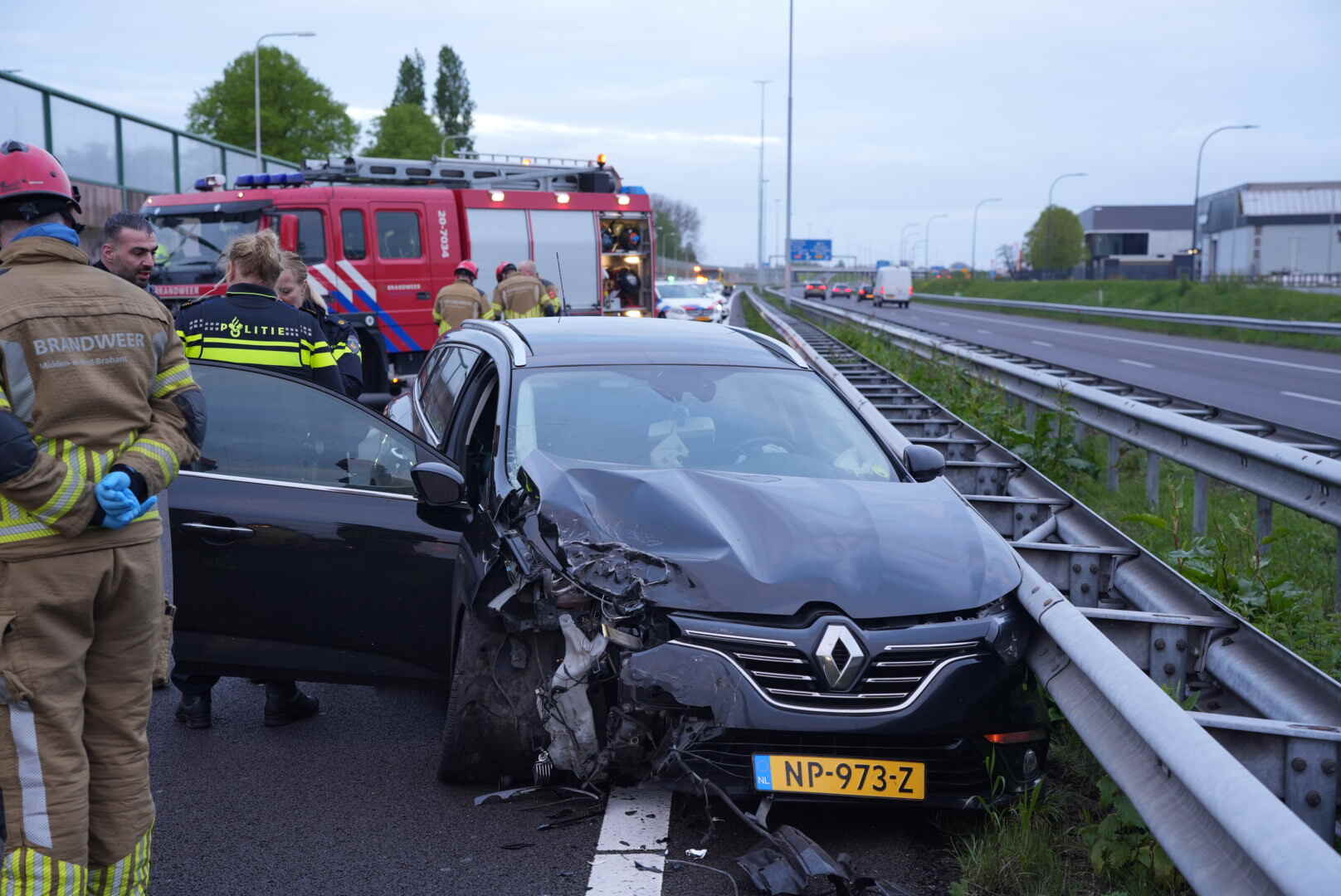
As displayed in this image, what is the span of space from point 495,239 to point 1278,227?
93.7 m

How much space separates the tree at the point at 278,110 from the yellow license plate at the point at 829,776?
7811 centimetres

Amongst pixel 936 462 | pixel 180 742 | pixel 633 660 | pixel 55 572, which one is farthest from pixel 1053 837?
pixel 180 742

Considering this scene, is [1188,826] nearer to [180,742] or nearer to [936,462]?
[936,462]

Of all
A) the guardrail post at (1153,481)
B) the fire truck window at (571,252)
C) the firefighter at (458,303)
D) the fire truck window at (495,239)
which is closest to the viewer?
the guardrail post at (1153,481)

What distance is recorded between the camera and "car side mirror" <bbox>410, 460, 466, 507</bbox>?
4.55 m

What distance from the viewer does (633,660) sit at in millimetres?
3855

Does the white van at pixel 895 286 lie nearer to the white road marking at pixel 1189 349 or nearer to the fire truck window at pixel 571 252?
the white road marking at pixel 1189 349

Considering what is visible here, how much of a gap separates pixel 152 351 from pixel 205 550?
1.67m

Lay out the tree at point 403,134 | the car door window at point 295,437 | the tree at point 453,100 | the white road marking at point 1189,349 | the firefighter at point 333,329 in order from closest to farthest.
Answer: the car door window at point 295,437 → the firefighter at point 333,329 → the white road marking at point 1189,349 → the tree at point 403,134 → the tree at point 453,100

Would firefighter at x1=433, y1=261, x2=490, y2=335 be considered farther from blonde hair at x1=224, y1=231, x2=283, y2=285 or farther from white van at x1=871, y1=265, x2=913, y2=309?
white van at x1=871, y1=265, x2=913, y2=309

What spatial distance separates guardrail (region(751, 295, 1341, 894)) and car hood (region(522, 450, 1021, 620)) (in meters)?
0.28

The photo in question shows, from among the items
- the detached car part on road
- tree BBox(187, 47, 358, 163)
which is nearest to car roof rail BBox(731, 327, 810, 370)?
the detached car part on road

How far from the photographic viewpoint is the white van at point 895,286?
66.1 meters

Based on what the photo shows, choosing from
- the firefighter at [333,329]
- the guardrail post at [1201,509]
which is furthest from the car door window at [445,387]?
the guardrail post at [1201,509]
